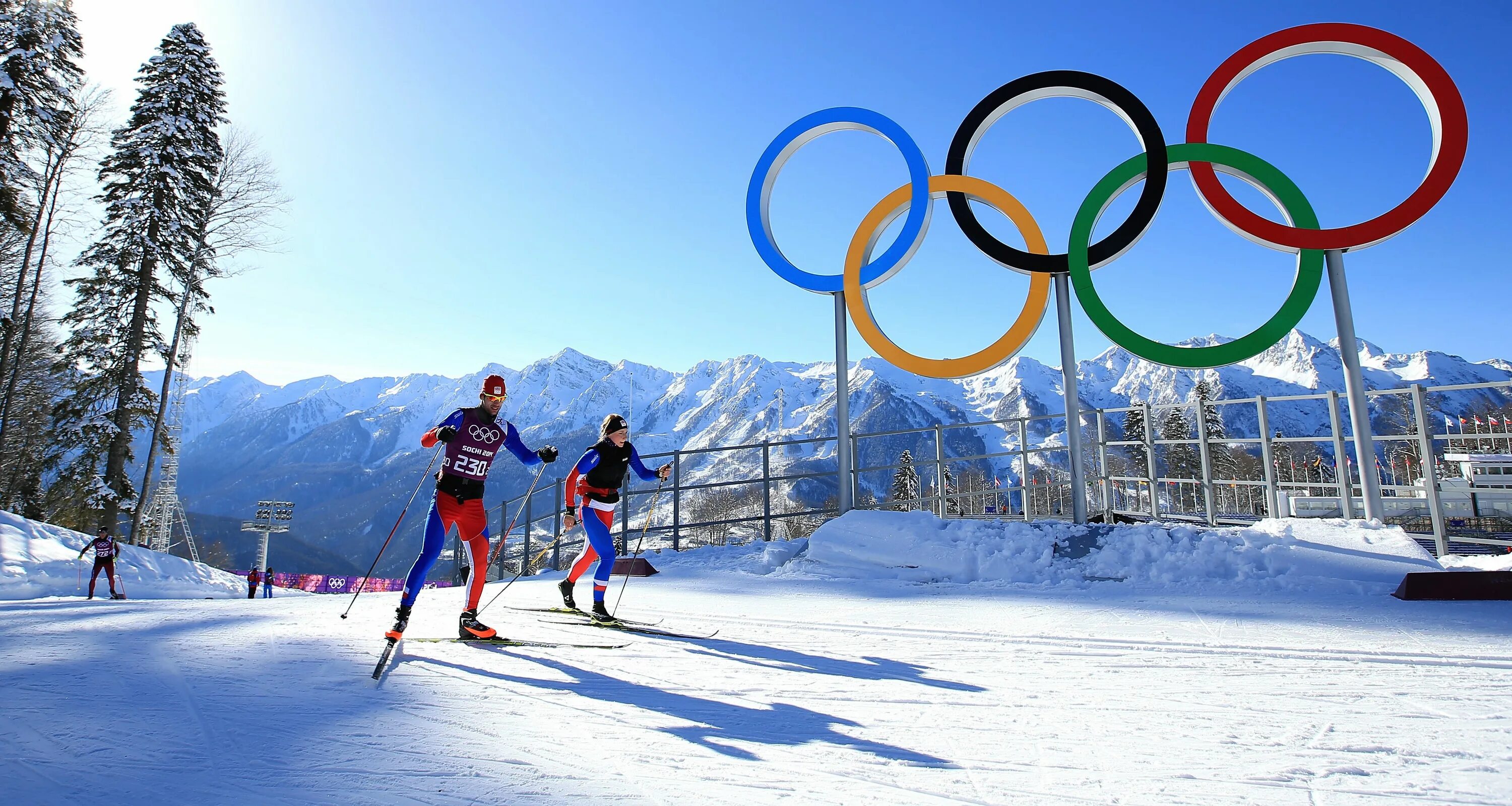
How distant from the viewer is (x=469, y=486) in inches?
212

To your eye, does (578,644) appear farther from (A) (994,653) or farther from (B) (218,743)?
(A) (994,653)

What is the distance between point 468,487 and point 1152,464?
9.16 metres

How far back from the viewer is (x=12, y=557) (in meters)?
11.9

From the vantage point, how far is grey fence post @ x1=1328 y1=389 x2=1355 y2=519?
317 inches

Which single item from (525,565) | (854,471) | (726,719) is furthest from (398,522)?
(854,471)

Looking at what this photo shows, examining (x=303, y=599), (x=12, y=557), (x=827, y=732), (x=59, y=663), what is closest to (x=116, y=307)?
(x=12, y=557)

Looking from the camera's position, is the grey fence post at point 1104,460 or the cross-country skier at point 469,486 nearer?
the cross-country skier at point 469,486

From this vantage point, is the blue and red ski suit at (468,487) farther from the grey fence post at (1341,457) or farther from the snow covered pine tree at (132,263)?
the snow covered pine tree at (132,263)

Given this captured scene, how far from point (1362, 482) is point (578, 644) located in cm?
862

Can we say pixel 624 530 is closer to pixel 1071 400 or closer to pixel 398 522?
pixel 398 522

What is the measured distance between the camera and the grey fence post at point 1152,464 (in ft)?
32.3

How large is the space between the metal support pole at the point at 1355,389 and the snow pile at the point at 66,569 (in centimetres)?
1877

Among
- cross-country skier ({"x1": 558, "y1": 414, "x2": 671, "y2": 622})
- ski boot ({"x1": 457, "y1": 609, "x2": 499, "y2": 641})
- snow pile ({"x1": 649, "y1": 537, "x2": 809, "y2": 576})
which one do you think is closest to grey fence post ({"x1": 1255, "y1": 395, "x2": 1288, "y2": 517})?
snow pile ({"x1": 649, "y1": 537, "x2": 809, "y2": 576})

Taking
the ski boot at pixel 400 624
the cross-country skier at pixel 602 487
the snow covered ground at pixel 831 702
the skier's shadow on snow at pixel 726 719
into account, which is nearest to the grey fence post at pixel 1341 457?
the snow covered ground at pixel 831 702
